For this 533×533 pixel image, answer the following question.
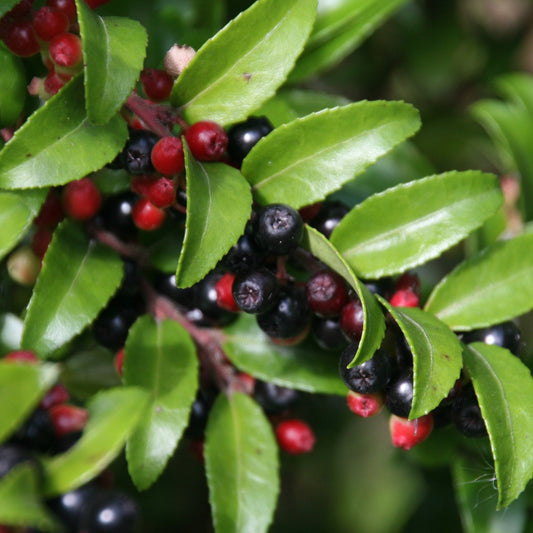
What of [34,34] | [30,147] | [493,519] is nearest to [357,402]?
[493,519]

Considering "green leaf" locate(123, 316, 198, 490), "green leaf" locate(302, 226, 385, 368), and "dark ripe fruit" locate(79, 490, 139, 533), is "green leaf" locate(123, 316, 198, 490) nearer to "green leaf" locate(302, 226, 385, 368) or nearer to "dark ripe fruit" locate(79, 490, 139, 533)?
"dark ripe fruit" locate(79, 490, 139, 533)

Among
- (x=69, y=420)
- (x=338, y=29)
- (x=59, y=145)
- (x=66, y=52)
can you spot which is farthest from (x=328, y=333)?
(x=338, y=29)

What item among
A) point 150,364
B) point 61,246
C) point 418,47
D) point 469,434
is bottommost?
point 418,47

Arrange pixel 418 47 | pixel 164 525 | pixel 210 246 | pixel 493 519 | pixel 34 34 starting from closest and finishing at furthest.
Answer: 1. pixel 210 246
2. pixel 34 34
3. pixel 493 519
4. pixel 164 525
5. pixel 418 47

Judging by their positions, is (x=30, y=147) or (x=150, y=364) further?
(x=150, y=364)

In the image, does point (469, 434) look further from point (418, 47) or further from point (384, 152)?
point (418, 47)

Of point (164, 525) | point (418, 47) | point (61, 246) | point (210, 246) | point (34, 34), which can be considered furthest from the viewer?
point (418, 47)

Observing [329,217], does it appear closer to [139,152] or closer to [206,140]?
[206,140]

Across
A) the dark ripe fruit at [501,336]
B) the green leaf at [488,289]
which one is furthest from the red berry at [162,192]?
the dark ripe fruit at [501,336]
